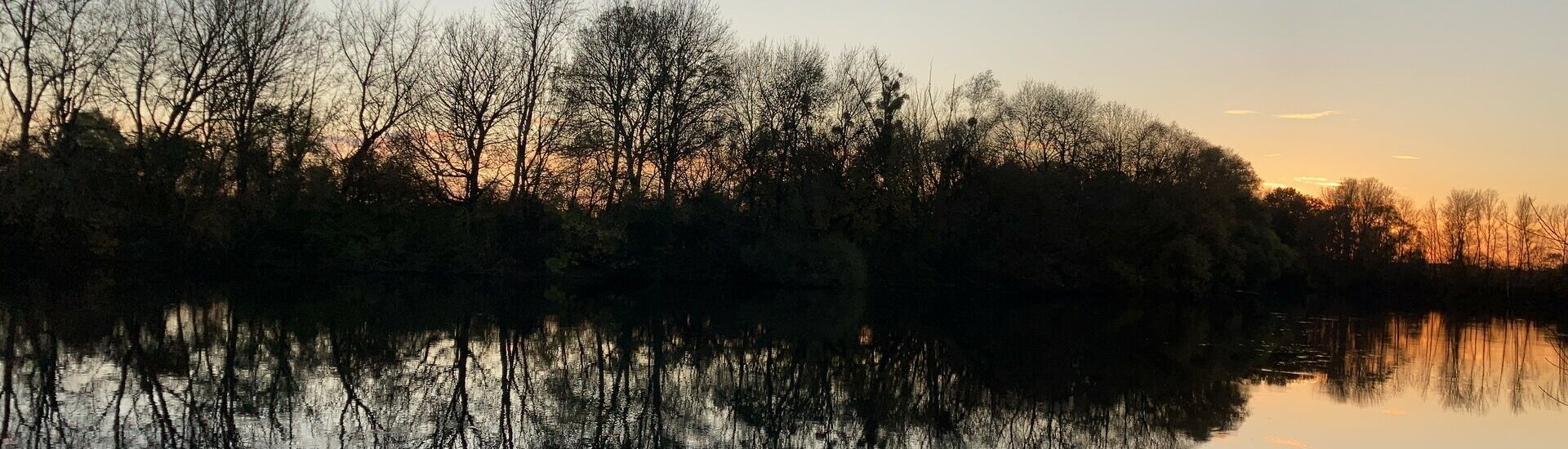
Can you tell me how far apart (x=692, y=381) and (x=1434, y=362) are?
14591 millimetres

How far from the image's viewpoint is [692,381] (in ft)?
41.9

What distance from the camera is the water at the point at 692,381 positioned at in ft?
30.6

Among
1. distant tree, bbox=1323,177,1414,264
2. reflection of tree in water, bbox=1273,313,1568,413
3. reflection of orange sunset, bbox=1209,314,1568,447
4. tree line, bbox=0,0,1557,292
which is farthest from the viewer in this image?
distant tree, bbox=1323,177,1414,264

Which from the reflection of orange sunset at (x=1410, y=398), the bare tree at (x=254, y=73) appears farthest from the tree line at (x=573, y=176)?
the reflection of orange sunset at (x=1410, y=398)

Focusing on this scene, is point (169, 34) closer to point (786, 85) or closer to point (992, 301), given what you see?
point (786, 85)

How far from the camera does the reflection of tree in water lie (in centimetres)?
1432

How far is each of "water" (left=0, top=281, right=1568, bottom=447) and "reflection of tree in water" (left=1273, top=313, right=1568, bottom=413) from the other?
97mm

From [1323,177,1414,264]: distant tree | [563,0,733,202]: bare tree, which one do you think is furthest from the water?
[1323,177,1414,264]: distant tree

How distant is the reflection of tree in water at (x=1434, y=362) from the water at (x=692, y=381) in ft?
0.32

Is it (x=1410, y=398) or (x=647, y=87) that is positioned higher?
(x=647, y=87)

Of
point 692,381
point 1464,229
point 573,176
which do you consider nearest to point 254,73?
point 573,176

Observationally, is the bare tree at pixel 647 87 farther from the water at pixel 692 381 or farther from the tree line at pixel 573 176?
the water at pixel 692 381

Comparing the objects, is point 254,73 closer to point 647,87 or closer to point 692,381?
point 647,87

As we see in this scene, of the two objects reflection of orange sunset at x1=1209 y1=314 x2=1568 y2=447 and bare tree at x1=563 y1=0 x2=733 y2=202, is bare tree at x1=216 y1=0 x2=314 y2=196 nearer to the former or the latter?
bare tree at x1=563 y1=0 x2=733 y2=202
